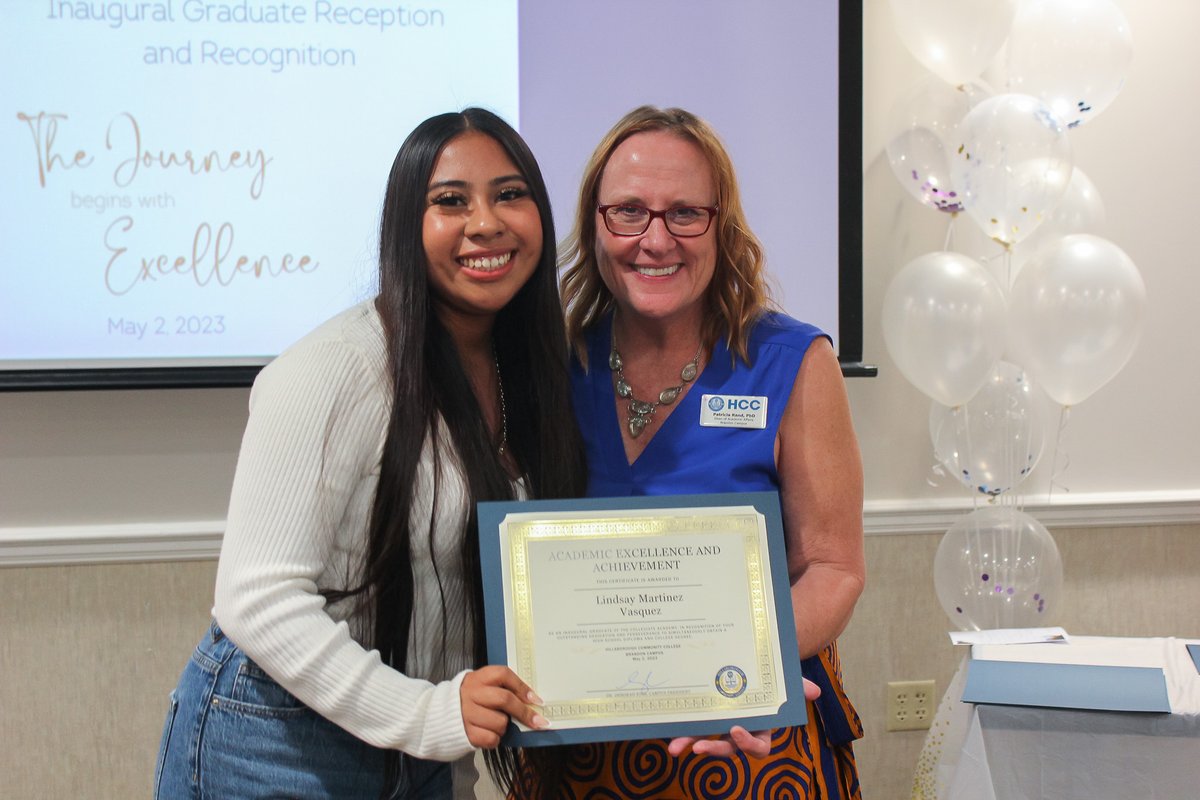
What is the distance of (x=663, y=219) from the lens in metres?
1.57

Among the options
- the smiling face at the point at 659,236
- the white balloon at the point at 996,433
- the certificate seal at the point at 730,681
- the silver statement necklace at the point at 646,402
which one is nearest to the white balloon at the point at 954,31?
the white balloon at the point at 996,433

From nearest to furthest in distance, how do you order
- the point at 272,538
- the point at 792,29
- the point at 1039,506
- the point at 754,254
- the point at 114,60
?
the point at 272,538
the point at 754,254
the point at 114,60
the point at 792,29
the point at 1039,506

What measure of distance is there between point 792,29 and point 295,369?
5.77ft

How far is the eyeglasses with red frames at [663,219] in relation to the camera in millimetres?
1575

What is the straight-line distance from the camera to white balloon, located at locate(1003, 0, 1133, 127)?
91.8 inches

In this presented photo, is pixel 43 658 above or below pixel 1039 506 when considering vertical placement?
below

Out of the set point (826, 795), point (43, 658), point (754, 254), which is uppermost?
point (754, 254)

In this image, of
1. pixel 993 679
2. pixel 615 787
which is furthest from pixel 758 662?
pixel 993 679

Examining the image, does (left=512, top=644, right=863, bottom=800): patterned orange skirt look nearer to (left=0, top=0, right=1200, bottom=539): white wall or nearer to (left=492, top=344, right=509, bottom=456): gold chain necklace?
(left=492, top=344, right=509, bottom=456): gold chain necklace

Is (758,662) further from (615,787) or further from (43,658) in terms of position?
(43,658)

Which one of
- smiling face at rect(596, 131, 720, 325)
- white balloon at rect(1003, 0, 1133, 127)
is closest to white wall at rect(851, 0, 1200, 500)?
white balloon at rect(1003, 0, 1133, 127)

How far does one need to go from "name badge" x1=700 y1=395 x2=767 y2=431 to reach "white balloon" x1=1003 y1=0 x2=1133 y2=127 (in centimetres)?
131

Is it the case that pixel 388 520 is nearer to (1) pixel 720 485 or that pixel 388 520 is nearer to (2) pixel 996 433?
(1) pixel 720 485

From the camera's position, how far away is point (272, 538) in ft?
3.98
